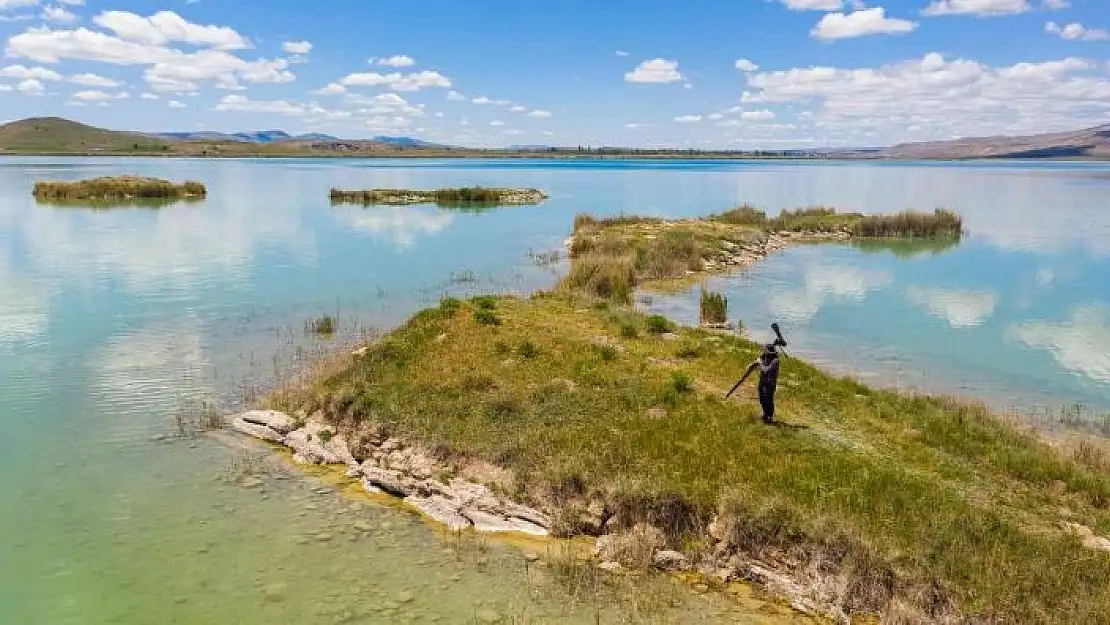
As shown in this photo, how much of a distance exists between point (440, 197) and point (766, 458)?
300 feet

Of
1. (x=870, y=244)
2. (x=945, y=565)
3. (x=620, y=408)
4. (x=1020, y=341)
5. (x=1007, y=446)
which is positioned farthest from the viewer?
(x=870, y=244)

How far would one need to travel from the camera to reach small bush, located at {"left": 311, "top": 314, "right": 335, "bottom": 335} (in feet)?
109

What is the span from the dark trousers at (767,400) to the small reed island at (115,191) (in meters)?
97.3

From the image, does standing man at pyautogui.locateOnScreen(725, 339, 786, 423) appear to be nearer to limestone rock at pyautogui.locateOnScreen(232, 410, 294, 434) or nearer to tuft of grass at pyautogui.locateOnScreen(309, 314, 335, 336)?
limestone rock at pyautogui.locateOnScreen(232, 410, 294, 434)

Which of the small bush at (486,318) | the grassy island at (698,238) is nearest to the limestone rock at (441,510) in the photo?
the small bush at (486,318)

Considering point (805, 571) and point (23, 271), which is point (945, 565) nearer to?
point (805, 571)

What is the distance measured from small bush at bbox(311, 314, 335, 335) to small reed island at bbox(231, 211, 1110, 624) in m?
6.41

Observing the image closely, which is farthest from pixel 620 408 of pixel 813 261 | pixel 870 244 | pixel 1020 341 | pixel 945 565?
pixel 870 244

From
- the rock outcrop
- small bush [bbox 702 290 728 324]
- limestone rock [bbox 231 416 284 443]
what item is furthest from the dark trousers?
small bush [bbox 702 290 728 324]

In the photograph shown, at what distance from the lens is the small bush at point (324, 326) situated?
33.2 meters

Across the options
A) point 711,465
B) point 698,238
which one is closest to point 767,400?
point 711,465

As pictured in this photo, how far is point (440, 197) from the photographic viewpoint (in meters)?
104

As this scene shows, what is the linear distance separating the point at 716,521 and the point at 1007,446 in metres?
8.29

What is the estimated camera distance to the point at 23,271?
4700 cm
